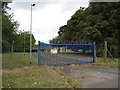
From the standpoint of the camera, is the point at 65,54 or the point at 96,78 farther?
the point at 65,54

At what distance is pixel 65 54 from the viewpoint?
1095cm

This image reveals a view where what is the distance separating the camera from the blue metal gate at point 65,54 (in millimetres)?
10219

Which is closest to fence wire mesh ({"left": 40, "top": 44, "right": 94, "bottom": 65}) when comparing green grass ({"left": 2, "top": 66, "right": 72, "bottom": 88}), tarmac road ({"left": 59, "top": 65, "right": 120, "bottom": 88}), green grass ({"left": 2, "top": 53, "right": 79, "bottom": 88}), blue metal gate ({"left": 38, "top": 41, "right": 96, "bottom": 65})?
blue metal gate ({"left": 38, "top": 41, "right": 96, "bottom": 65})

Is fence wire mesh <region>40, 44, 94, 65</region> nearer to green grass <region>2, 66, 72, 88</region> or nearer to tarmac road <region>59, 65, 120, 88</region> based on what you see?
tarmac road <region>59, 65, 120, 88</region>

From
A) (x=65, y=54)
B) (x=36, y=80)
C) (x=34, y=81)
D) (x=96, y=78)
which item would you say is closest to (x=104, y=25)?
(x=65, y=54)

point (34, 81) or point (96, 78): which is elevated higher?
point (34, 81)

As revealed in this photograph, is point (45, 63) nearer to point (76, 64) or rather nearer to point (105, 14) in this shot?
point (76, 64)

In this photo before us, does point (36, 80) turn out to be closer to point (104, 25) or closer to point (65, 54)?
point (65, 54)

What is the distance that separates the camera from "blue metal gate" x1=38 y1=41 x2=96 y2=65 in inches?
402

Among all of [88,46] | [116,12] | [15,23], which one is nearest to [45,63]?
[88,46]

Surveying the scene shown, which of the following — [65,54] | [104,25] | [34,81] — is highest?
[104,25]

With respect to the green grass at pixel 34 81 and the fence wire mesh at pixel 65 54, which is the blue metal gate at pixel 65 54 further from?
the green grass at pixel 34 81

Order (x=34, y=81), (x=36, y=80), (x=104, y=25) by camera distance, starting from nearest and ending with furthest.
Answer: (x=34, y=81), (x=36, y=80), (x=104, y=25)

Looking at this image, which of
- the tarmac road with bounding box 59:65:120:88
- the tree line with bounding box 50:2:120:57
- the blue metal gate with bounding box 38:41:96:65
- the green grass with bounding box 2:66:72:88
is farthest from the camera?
the tree line with bounding box 50:2:120:57
